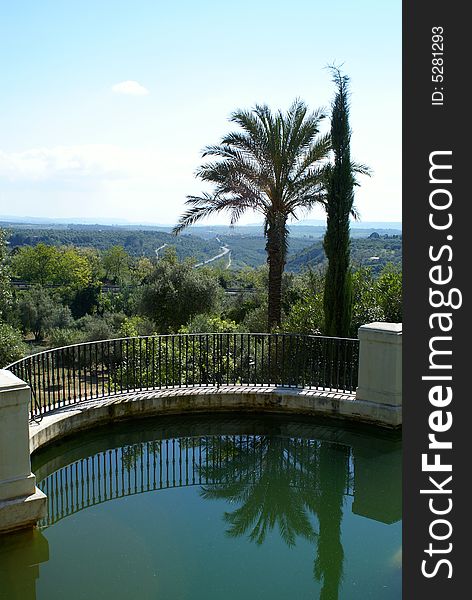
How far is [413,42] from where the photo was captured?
4066 millimetres

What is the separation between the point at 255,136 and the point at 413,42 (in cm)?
1179

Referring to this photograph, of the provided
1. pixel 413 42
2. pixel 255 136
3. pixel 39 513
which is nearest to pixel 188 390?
pixel 39 513

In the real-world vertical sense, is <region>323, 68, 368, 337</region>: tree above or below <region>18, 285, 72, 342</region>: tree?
above

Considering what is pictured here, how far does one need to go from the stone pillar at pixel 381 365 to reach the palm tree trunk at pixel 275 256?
22.7 feet

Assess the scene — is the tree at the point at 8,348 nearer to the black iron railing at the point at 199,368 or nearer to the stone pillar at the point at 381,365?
the black iron railing at the point at 199,368

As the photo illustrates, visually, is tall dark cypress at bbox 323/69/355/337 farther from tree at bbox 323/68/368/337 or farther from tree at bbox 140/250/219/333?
tree at bbox 140/250/219/333

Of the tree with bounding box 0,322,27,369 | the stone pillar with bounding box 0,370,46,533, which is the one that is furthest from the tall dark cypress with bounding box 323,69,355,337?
the tree with bounding box 0,322,27,369

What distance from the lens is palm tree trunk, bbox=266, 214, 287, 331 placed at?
615 inches

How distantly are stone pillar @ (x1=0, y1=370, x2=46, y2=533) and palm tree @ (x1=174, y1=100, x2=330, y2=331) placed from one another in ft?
33.2

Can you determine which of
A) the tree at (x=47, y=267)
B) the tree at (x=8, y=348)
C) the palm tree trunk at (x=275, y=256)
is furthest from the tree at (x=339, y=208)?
the tree at (x=47, y=267)

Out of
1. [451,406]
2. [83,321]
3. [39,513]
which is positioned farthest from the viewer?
[83,321]

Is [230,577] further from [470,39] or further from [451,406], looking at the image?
[470,39]

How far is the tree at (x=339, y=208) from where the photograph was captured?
498 inches

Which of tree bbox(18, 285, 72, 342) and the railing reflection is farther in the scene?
tree bbox(18, 285, 72, 342)
